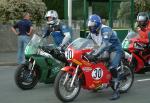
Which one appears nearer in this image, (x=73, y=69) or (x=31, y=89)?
(x=73, y=69)

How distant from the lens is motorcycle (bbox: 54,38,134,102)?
898cm

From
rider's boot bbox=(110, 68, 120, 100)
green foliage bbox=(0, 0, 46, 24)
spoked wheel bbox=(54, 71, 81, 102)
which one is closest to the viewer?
spoked wheel bbox=(54, 71, 81, 102)

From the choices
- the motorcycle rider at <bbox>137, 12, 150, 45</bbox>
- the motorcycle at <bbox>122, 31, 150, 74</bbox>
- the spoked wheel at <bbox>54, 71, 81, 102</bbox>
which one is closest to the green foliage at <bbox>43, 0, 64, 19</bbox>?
the motorcycle rider at <bbox>137, 12, 150, 45</bbox>

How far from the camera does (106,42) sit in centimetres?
939

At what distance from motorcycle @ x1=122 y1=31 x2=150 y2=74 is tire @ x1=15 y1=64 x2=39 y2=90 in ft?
9.42

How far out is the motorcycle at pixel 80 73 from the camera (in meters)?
8.98

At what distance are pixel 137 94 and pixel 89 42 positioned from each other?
5.71 feet

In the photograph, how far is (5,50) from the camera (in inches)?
843

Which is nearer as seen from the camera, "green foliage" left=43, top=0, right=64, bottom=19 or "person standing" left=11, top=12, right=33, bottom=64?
"person standing" left=11, top=12, right=33, bottom=64

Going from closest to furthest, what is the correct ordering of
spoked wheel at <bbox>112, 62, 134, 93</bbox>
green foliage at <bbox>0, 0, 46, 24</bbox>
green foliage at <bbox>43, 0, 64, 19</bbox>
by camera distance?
1. spoked wheel at <bbox>112, 62, 134, 93</bbox>
2. green foliage at <bbox>0, 0, 46, 24</bbox>
3. green foliage at <bbox>43, 0, 64, 19</bbox>

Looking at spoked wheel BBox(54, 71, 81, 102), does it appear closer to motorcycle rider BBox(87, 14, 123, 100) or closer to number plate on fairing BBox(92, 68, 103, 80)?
number plate on fairing BBox(92, 68, 103, 80)

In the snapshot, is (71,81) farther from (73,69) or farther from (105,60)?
(105,60)

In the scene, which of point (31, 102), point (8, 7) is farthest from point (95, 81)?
point (8, 7)

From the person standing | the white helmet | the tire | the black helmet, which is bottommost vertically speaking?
the tire
